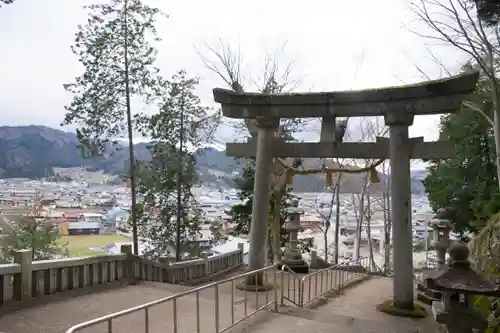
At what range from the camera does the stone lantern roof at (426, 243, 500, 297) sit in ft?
13.6

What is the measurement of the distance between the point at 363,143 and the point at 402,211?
1.61m

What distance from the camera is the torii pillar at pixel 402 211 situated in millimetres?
7898

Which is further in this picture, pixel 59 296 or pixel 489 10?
pixel 59 296

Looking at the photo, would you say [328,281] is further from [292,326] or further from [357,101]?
[292,326]

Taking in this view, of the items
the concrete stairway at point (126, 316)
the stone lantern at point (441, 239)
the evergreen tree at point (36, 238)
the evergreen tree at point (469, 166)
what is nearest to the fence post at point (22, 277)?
the concrete stairway at point (126, 316)

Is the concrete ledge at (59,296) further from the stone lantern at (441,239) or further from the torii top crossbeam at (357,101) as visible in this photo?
the stone lantern at (441,239)

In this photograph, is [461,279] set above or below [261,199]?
below

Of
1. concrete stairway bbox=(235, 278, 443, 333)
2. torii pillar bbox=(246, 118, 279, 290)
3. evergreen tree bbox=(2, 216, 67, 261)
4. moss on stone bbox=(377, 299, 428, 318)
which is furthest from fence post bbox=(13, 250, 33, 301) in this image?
evergreen tree bbox=(2, 216, 67, 261)

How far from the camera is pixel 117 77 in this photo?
12367 millimetres

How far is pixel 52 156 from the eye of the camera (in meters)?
15.0

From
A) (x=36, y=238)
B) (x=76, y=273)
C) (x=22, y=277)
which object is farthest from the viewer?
(x=36, y=238)

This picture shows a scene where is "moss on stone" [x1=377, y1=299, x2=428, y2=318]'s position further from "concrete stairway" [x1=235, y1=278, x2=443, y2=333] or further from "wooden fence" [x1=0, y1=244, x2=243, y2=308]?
"wooden fence" [x1=0, y1=244, x2=243, y2=308]

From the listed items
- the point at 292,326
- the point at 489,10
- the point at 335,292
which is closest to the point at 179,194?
the point at 335,292

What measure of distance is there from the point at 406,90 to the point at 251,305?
4.67 meters
